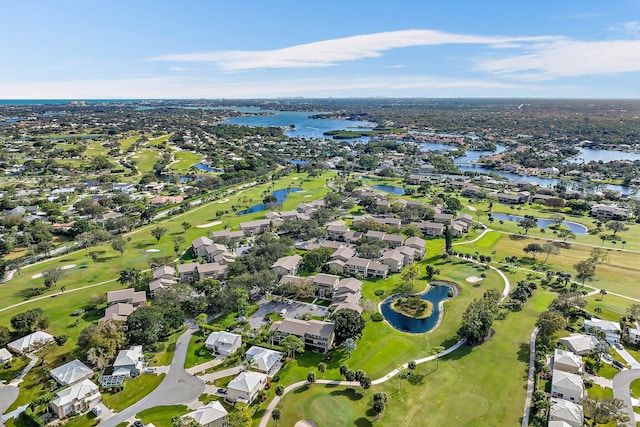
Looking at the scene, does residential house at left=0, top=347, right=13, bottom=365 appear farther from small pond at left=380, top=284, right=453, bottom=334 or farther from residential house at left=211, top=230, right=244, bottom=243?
small pond at left=380, top=284, right=453, bottom=334

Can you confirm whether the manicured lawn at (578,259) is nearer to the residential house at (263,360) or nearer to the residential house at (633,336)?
the residential house at (633,336)

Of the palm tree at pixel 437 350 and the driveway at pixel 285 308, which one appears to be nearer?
the palm tree at pixel 437 350

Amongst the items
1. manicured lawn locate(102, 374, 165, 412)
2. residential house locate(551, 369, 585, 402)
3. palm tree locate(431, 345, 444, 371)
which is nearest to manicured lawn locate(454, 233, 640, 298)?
residential house locate(551, 369, 585, 402)

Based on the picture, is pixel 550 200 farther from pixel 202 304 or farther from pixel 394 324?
pixel 202 304

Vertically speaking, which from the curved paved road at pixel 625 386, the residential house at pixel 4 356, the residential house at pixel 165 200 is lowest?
the curved paved road at pixel 625 386

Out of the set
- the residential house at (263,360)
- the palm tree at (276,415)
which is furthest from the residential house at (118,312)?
the palm tree at (276,415)

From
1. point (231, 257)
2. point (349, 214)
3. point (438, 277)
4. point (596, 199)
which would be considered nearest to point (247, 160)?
point (349, 214)

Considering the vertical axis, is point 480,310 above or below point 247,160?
below
